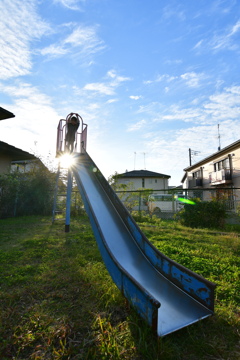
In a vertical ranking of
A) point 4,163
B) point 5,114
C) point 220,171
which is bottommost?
point 4,163

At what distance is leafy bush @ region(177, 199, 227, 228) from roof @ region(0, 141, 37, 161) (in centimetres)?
894

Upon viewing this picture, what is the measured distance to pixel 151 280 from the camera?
234 cm

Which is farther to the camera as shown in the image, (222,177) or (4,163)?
(222,177)

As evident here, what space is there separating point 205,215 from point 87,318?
663 cm

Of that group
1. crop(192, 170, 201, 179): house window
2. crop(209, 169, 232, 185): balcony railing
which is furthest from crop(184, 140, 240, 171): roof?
crop(209, 169, 232, 185): balcony railing

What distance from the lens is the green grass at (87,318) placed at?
59.2 inches

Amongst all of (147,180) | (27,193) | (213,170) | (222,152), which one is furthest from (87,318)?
(147,180)

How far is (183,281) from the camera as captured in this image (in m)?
2.18

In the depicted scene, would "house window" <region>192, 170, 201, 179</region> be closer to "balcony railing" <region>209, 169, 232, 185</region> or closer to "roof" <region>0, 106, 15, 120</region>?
"balcony railing" <region>209, 169, 232, 185</region>

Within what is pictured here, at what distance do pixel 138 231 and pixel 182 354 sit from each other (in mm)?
1666

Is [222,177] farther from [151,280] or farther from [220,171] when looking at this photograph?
[151,280]

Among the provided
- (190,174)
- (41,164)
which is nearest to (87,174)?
(41,164)

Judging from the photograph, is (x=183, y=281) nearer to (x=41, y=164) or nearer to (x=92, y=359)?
(x=92, y=359)

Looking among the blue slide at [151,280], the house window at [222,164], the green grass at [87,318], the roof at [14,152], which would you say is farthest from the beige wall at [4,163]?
the house window at [222,164]
